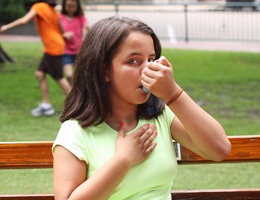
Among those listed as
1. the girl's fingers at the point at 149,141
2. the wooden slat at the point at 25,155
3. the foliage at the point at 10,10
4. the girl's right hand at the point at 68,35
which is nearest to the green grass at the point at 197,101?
the wooden slat at the point at 25,155

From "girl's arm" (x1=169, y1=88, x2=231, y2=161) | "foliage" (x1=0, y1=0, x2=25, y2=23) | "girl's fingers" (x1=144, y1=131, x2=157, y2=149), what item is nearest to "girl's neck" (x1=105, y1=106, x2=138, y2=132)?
"girl's fingers" (x1=144, y1=131, x2=157, y2=149)

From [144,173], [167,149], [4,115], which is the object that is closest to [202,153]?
[167,149]

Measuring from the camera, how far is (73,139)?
1.57m

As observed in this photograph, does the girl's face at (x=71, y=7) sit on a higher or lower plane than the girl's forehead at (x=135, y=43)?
lower

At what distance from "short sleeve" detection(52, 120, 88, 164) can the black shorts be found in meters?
3.97

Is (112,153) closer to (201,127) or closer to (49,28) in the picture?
(201,127)

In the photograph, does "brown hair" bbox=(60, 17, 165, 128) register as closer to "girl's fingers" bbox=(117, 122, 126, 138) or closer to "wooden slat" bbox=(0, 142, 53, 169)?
"girl's fingers" bbox=(117, 122, 126, 138)

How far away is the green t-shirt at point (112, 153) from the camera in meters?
1.56

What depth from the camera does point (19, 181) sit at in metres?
3.55

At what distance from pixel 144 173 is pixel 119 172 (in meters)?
0.16

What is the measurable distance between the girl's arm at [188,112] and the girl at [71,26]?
4469 mm

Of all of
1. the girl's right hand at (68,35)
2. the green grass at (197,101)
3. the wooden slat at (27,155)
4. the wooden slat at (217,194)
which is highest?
the wooden slat at (27,155)

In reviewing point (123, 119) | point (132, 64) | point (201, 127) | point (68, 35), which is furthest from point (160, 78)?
point (68, 35)

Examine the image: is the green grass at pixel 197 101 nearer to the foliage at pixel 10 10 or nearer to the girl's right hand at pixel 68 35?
the girl's right hand at pixel 68 35
